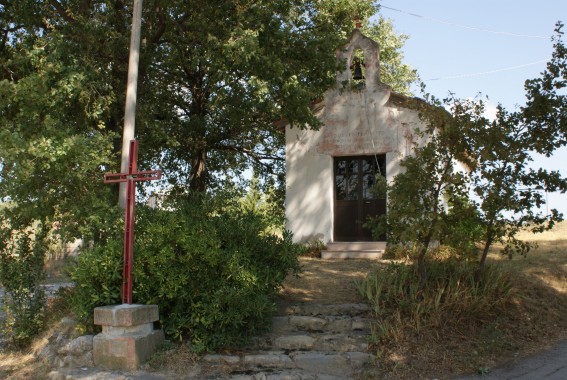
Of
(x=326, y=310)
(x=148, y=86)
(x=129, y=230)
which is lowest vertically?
(x=326, y=310)

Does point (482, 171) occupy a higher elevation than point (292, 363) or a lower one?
higher

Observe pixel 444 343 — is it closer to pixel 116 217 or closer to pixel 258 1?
pixel 116 217

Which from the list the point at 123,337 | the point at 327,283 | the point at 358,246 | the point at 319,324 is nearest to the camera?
the point at 123,337

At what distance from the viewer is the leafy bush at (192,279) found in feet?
22.7

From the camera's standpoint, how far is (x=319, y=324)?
7676mm

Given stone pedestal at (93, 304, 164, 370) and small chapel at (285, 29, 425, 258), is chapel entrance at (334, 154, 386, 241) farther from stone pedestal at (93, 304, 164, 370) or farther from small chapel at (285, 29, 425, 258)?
stone pedestal at (93, 304, 164, 370)

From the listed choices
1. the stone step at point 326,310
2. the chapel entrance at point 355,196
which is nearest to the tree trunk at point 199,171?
the chapel entrance at point 355,196

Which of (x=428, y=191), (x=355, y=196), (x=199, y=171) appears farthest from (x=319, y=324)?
(x=199, y=171)

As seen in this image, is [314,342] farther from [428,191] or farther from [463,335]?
[428,191]

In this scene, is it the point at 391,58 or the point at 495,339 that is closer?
the point at 495,339

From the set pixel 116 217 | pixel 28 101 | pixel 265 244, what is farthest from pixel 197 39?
pixel 265 244

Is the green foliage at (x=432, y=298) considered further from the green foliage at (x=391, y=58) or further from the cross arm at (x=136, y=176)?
the green foliage at (x=391, y=58)

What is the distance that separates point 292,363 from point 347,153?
7844mm

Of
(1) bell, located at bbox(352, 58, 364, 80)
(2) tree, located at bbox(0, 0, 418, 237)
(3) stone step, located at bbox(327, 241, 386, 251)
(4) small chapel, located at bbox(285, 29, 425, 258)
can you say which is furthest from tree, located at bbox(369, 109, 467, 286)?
(1) bell, located at bbox(352, 58, 364, 80)
